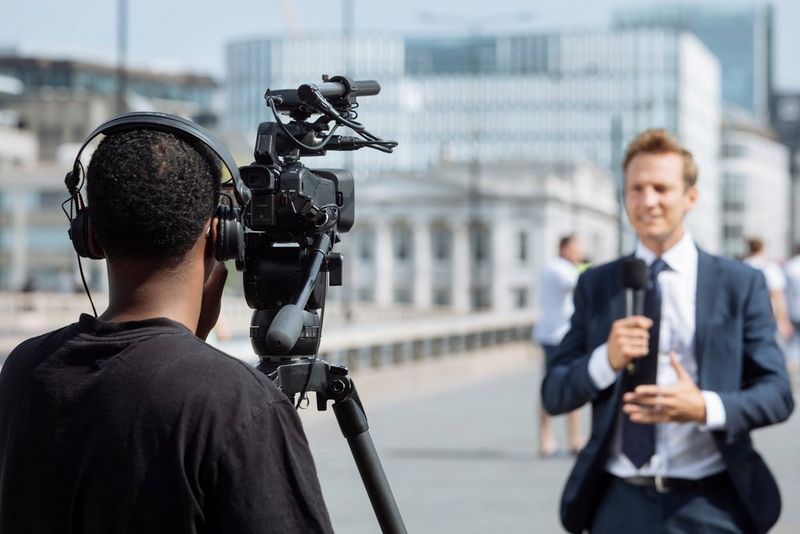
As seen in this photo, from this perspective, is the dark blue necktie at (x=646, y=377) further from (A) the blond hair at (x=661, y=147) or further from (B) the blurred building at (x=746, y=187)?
(B) the blurred building at (x=746, y=187)

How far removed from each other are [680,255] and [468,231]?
10823 cm

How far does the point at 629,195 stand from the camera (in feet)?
14.6

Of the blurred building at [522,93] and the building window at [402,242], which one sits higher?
the blurred building at [522,93]

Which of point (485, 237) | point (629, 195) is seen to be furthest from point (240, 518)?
point (485, 237)

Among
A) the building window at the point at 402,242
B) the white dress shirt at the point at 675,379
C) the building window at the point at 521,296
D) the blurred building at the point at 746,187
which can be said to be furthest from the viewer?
the blurred building at the point at 746,187

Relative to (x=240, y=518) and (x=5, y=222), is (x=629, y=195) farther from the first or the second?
(x=5, y=222)

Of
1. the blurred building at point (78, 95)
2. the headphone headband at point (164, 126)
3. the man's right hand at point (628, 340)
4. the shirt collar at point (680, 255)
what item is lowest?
the man's right hand at point (628, 340)

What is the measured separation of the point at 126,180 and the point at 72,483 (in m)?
0.42

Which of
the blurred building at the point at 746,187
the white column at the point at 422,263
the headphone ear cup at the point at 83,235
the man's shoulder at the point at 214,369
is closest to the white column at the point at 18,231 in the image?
the white column at the point at 422,263

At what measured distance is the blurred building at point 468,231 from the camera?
11038cm

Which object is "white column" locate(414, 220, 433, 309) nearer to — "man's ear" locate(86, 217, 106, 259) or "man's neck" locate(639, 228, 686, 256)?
"man's neck" locate(639, 228, 686, 256)

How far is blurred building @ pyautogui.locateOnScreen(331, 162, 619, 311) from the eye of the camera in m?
110

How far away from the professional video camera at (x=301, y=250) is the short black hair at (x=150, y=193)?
0.67 ft

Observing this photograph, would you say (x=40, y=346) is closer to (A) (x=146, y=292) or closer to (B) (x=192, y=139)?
(A) (x=146, y=292)
